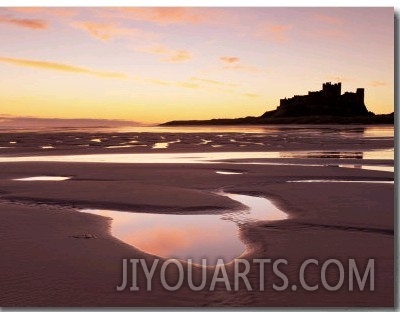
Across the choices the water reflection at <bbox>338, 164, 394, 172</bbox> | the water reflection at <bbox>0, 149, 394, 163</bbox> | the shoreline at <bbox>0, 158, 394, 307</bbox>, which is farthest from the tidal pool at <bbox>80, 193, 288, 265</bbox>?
the water reflection at <bbox>0, 149, 394, 163</bbox>

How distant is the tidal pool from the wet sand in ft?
0.83

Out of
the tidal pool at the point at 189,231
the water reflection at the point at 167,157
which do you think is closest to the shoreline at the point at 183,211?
the tidal pool at the point at 189,231

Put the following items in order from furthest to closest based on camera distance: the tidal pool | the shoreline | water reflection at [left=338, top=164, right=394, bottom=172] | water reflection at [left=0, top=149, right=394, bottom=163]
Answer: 1. water reflection at [left=0, top=149, right=394, bottom=163]
2. water reflection at [left=338, top=164, right=394, bottom=172]
3. the tidal pool
4. the shoreline

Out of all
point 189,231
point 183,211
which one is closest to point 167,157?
point 183,211

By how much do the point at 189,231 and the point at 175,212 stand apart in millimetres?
1584

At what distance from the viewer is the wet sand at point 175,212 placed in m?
5.32

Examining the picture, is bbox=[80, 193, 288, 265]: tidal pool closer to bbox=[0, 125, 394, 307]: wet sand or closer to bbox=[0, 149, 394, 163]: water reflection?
bbox=[0, 125, 394, 307]: wet sand

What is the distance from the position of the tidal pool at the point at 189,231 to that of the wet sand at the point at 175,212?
0.83ft

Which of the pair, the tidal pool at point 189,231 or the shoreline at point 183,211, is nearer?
the shoreline at point 183,211

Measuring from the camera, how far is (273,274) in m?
5.94

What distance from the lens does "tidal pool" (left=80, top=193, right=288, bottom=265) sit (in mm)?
7180

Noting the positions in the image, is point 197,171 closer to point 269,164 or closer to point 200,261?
point 269,164

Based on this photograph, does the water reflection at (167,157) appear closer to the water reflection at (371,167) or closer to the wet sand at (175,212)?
the water reflection at (371,167)
